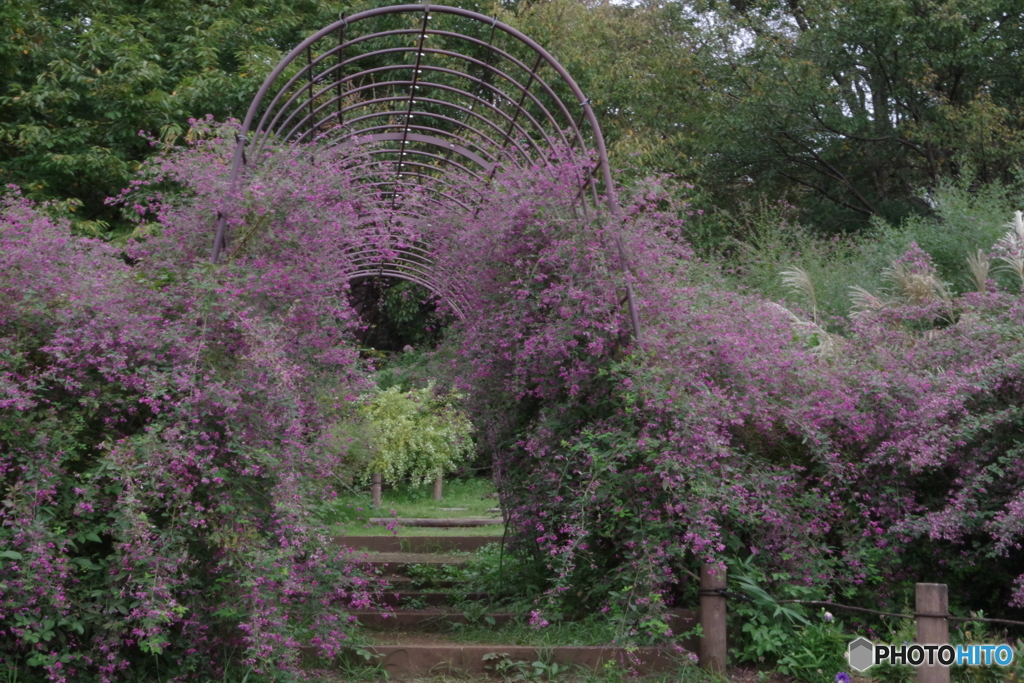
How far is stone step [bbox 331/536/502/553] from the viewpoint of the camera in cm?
793

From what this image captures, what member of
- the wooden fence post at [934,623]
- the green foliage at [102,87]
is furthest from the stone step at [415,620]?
the green foliage at [102,87]

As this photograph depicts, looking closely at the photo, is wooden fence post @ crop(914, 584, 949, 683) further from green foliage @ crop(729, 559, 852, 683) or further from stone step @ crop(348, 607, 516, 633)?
stone step @ crop(348, 607, 516, 633)

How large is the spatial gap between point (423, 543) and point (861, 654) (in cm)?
441

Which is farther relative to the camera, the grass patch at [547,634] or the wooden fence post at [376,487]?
the wooden fence post at [376,487]

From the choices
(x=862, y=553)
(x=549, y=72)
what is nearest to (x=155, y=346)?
(x=862, y=553)

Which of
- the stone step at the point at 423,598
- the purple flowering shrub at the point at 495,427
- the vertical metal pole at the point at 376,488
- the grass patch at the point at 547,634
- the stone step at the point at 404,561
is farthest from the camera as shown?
the vertical metal pole at the point at 376,488

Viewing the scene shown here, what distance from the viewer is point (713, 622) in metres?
4.44

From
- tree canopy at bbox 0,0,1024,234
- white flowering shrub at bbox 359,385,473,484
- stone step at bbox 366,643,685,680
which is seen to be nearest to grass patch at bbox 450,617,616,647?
stone step at bbox 366,643,685,680

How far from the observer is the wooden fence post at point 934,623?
12.1 feet

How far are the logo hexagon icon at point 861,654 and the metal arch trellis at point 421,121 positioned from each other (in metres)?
1.94

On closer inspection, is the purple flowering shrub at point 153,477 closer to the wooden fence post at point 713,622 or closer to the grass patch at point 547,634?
the grass patch at point 547,634

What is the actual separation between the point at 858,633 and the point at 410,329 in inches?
427

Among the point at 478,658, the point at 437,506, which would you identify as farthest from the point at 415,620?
the point at 437,506

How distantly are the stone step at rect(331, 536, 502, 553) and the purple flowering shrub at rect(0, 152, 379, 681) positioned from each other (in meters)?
3.29
